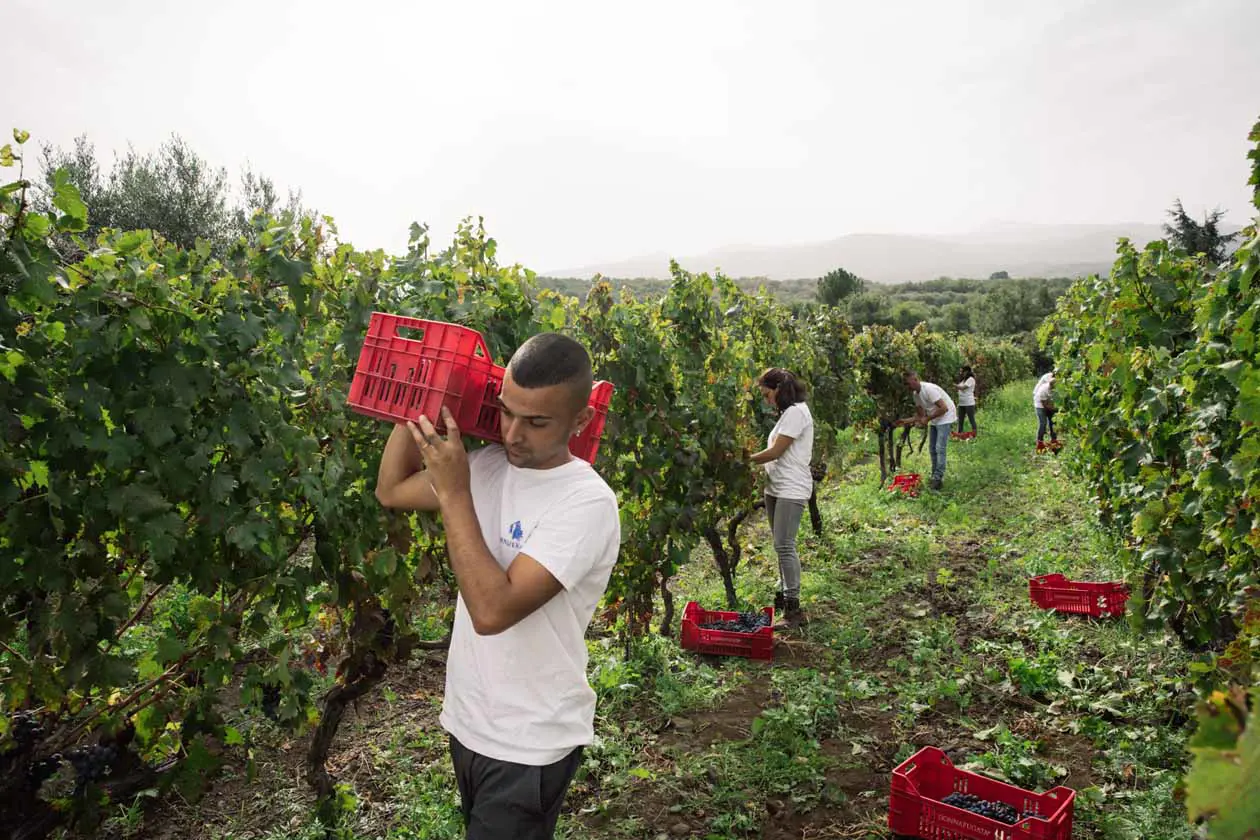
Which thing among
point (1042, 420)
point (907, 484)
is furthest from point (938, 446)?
point (1042, 420)

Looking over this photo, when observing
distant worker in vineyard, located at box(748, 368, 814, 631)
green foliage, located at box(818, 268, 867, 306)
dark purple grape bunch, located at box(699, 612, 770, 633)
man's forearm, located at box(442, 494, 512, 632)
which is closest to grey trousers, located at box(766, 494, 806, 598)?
distant worker in vineyard, located at box(748, 368, 814, 631)

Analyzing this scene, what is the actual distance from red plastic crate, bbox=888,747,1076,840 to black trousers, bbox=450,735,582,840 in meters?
2.13

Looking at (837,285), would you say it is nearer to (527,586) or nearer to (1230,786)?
(527,586)

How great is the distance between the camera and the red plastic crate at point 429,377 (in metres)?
2.11

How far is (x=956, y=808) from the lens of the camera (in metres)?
3.50

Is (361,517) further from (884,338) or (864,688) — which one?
(884,338)

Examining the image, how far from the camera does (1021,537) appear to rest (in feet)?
29.6

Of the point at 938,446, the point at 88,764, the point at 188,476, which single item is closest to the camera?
the point at 188,476

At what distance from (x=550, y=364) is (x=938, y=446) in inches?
414

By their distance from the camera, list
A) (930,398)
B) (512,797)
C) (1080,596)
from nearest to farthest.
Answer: (512,797), (1080,596), (930,398)

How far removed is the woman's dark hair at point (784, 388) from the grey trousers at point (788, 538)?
28.7 inches

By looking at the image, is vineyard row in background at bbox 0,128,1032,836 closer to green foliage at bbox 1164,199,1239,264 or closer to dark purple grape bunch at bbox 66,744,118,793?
dark purple grape bunch at bbox 66,744,118,793

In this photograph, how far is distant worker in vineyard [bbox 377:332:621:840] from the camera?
1943mm

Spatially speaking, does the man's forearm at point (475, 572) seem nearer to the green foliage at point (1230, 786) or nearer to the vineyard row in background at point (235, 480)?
the vineyard row in background at point (235, 480)
